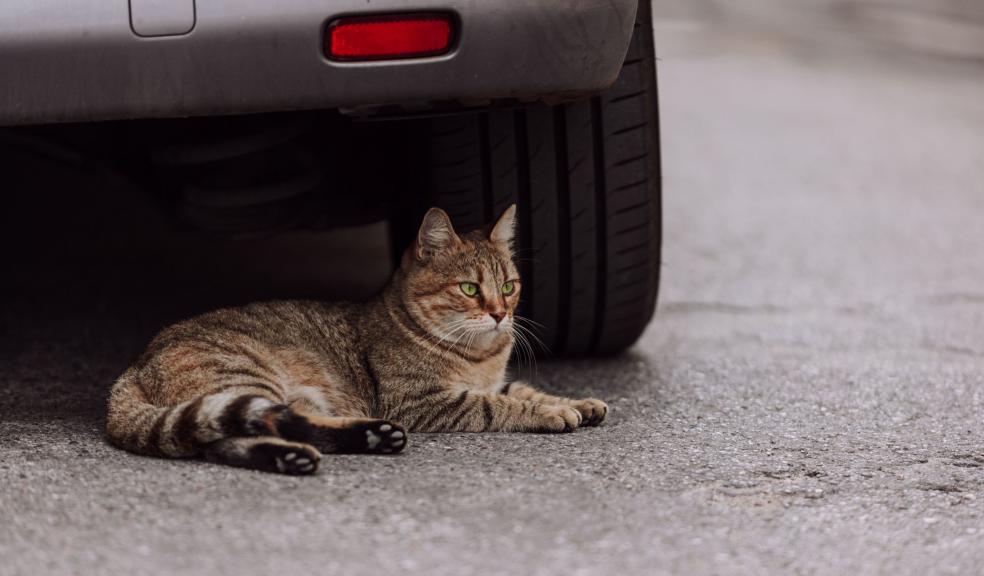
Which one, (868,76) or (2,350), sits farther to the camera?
(868,76)

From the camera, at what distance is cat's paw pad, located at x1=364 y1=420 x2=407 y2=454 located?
244cm

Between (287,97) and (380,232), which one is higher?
(287,97)

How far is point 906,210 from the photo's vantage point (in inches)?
232

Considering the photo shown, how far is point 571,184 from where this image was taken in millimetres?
2996

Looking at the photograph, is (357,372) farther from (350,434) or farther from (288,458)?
(288,458)

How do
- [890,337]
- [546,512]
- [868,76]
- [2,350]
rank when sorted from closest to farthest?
[546,512] < [2,350] < [890,337] < [868,76]

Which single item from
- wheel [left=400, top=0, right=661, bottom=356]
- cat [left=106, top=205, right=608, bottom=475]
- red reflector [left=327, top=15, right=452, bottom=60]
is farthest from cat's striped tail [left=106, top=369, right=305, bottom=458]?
wheel [left=400, top=0, right=661, bottom=356]

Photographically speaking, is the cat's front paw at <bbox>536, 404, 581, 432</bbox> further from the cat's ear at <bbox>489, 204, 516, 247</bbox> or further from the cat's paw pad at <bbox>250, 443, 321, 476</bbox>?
the cat's paw pad at <bbox>250, 443, 321, 476</bbox>

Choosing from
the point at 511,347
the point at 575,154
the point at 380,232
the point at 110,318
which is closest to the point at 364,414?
the point at 511,347

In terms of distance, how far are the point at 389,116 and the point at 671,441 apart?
3.02ft

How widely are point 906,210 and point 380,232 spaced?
2.57 meters

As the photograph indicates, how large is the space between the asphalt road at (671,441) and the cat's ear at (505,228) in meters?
0.45

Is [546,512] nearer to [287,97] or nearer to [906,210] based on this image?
[287,97]

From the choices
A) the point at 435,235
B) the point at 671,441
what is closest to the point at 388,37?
the point at 435,235
